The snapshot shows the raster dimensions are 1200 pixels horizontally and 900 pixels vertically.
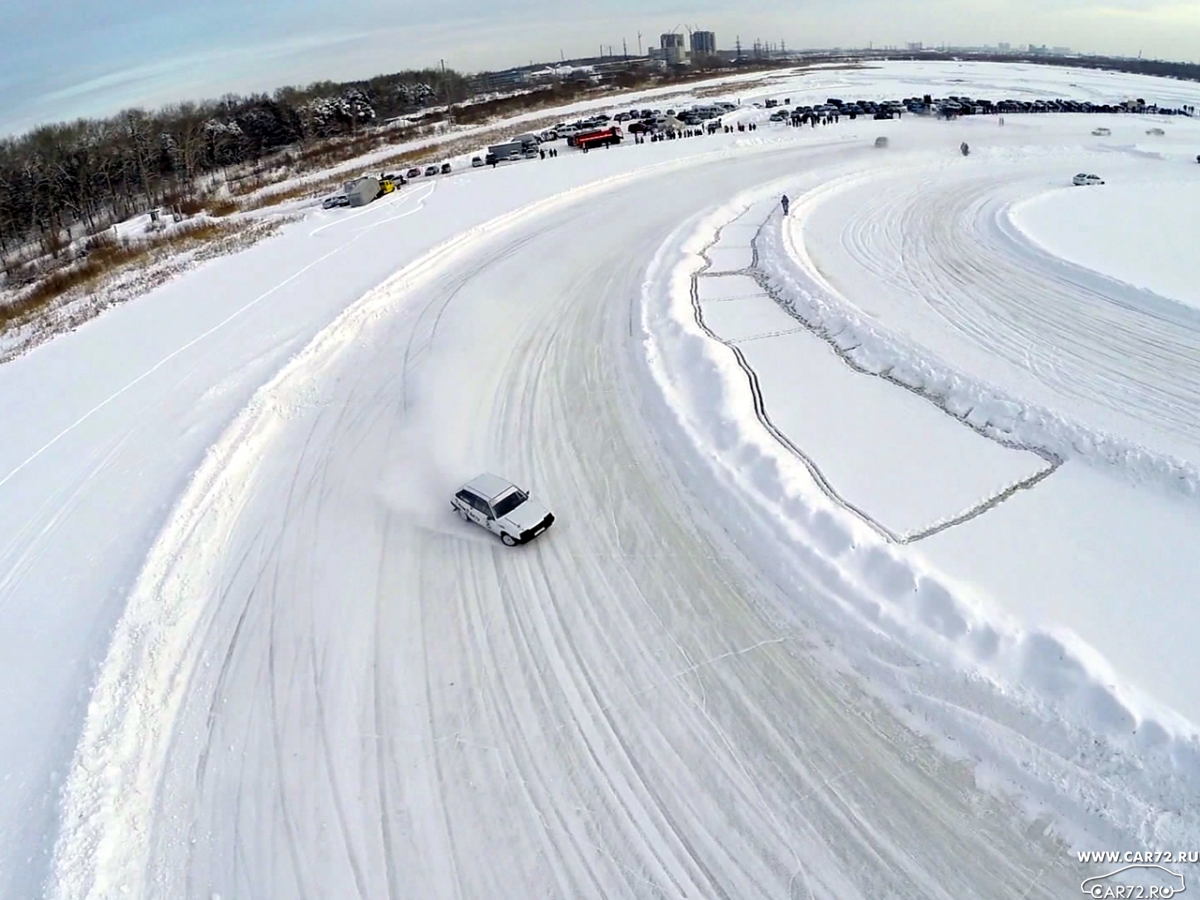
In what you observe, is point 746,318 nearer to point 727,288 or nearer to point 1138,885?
point 727,288

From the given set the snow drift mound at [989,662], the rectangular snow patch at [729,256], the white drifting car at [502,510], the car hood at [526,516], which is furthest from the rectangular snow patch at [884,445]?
the rectangular snow patch at [729,256]

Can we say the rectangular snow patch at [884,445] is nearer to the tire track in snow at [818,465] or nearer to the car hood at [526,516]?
the tire track in snow at [818,465]

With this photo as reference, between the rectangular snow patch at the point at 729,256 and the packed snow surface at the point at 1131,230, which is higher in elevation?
the rectangular snow patch at the point at 729,256

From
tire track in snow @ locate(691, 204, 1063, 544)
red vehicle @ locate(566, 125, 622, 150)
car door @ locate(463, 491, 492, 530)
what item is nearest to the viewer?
tire track in snow @ locate(691, 204, 1063, 544)

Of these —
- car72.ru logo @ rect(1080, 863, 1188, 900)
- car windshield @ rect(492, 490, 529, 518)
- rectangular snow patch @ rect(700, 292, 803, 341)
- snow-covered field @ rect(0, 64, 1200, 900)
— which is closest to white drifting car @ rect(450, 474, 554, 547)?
car windshield @ rect(492, 490, 529, 518)

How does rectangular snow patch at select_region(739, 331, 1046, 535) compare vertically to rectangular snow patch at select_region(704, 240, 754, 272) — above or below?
below

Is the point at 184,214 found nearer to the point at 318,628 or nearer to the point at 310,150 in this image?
the point at 310,150

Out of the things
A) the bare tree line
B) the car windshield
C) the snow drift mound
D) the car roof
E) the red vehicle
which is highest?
the bare tree line

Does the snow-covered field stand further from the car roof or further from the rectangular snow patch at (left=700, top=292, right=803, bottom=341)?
the car roof
